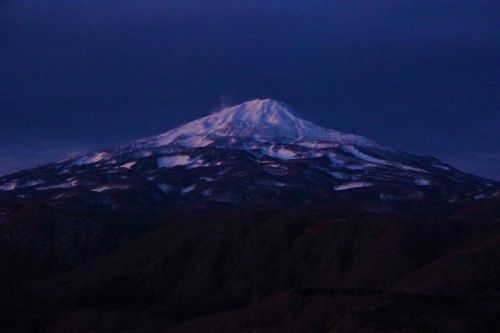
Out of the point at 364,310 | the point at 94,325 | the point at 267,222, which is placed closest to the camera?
the point at 364,310

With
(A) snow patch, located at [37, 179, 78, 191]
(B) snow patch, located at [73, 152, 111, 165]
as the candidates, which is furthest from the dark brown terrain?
(B) snow patch, located at [73, 152, 111, 165]

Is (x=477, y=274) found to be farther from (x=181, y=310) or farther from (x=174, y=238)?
(x=174, y=238)

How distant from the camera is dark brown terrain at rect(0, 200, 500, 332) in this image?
1772 inches

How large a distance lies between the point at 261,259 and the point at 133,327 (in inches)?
745

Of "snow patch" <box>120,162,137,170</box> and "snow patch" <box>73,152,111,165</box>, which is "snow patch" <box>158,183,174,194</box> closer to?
"snow patch" <box>120,162,137,170</box>

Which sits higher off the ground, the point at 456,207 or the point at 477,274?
the point at 477,274

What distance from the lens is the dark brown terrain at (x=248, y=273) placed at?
45.0 metres

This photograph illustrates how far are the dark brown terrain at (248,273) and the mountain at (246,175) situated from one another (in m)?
32.4

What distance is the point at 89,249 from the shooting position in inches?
3445

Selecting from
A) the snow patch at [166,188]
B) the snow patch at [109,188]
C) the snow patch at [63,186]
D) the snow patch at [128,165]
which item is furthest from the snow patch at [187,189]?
the snow patch at [128,165]

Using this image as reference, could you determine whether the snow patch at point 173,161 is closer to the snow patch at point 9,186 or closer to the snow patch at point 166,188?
the snow patch at point 166,188

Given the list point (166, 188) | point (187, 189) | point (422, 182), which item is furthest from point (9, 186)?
point (422, 182)

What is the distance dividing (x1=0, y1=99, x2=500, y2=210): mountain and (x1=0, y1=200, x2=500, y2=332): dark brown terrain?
3236cm

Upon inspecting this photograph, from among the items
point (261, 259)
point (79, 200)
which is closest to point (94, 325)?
point (261, 259)
